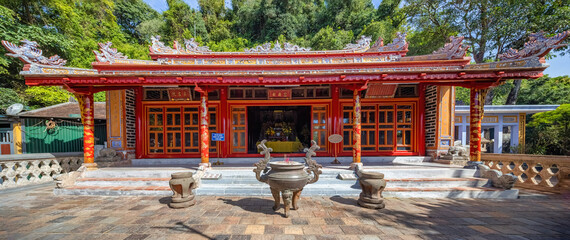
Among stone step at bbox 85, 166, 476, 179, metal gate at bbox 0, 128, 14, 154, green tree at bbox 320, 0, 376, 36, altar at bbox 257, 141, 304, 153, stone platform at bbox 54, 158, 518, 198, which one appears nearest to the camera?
stone platform at bbox 54, 158, 518, 198

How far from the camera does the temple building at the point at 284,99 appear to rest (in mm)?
5992

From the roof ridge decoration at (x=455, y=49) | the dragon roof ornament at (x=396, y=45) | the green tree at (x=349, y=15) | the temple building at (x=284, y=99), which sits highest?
the green tree at (x=349, y=15)

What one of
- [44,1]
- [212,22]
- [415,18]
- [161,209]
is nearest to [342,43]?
[415,18]

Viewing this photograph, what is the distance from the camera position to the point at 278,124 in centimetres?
1127

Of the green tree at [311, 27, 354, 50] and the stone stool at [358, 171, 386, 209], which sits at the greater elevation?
the green tree at [311, 27, 354, 50]

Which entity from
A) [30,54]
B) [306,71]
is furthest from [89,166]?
[306,71]

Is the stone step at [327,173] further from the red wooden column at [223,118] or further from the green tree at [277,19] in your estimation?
the green tree at [277,19]

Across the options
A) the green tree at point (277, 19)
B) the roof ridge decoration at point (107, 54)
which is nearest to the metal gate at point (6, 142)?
the roof ridge decoration at point (107, 54)

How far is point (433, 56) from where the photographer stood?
7000mm

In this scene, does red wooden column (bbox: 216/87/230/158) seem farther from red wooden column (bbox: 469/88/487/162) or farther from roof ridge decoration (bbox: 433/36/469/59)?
red wooden column (bbox: 469/88/487/162)

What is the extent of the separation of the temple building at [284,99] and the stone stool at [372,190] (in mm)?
1882

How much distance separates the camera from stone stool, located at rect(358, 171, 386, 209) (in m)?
4.34

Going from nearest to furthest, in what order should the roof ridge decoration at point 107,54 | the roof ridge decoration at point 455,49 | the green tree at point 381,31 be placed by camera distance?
the roof ridge decoration at point 455,49 → the roof ridge decoration at point 107,54 → the green tree at point 381,31

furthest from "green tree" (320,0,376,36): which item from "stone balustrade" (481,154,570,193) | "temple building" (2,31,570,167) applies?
"stone balustrade" (481,154,570,193)
